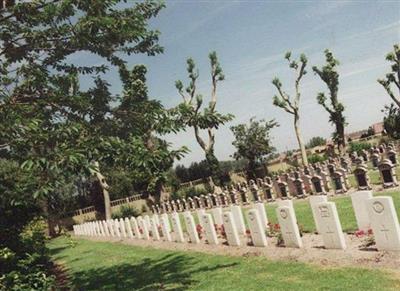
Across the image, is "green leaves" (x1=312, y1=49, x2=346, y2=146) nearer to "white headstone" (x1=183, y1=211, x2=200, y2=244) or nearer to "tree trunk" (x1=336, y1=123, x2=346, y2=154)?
"tree trunk" (x1=336, y1=123, x2=346, y2=154)

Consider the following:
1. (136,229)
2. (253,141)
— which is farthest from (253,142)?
(136,229)

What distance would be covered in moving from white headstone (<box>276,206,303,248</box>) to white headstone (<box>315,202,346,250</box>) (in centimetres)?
82

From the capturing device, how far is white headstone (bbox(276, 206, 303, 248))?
11156mm

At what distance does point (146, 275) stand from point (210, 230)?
3.34 m

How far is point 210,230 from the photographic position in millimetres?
14602

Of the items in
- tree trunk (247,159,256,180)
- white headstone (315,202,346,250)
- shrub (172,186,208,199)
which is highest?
tree trunk (247,159,256,180)

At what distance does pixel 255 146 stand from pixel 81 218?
19.8 meters

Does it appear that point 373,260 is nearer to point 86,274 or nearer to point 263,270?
point 263,270

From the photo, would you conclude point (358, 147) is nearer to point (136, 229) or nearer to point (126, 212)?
point (126, 212)

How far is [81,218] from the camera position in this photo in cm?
4491

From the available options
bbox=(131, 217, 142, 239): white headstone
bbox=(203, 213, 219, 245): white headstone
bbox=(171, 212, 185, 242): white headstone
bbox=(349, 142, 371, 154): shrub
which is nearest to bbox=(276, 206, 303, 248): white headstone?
bbox=(203, 213, 219, 245): white headstone

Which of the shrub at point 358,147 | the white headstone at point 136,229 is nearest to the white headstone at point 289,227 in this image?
the white headstone at point 136,229

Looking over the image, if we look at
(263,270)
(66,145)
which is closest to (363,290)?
(263,270)

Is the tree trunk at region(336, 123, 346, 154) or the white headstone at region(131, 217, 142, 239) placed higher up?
the tree trunk at region(336, 123, 346, 154)
